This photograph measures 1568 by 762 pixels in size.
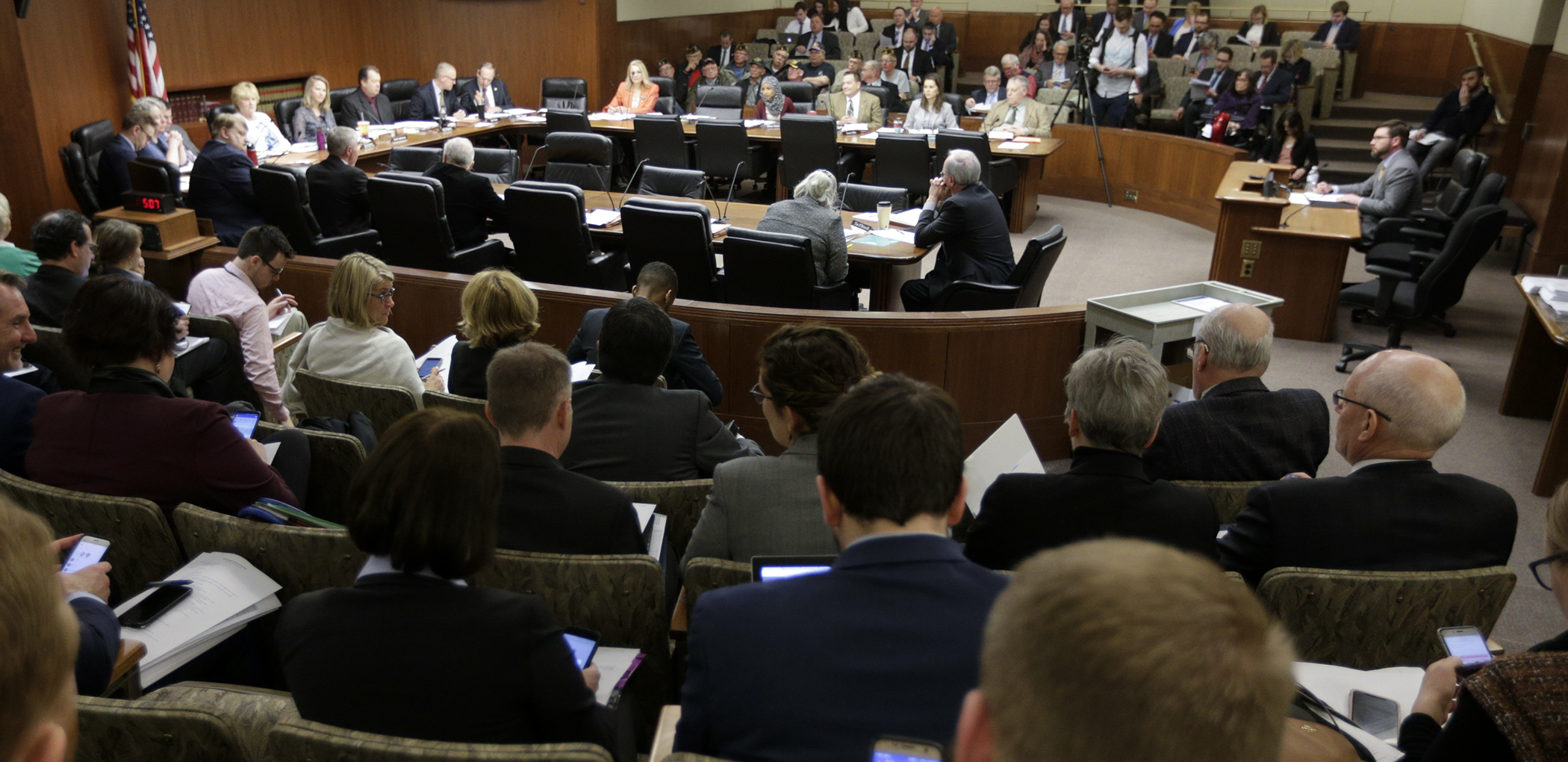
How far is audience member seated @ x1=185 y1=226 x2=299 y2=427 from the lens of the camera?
393 centimetres

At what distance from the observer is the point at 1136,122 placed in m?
11.0

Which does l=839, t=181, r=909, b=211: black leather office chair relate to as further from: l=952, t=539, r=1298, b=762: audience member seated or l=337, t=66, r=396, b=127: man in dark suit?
l=952, t=539, r=1298, b=762: audience member seated

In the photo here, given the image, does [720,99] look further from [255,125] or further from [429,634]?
[429,634]

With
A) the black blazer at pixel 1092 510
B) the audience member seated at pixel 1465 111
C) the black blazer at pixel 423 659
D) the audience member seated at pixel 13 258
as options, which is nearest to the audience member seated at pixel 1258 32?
the audience member seated at pixel 1465 111

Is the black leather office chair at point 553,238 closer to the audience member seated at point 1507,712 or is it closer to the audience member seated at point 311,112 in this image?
the audience member seated at point 311,112

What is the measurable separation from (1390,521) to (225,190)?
6319 millimetres

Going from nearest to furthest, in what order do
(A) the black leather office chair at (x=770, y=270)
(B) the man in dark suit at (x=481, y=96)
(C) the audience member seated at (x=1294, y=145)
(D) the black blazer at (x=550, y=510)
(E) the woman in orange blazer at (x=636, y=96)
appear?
(D) the black blazer at (x=550, y=510) → (A) the black leather office chair at (x=770, y=270) → (C) the audience member seated at (x=1294, y=145) → (B) the man in dark suit at (x=481, y=96) → (E) the woman in orange blazer at (x=636, y=96)

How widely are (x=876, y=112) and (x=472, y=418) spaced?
28.3ft

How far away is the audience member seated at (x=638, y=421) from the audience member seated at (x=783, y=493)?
1.82ft

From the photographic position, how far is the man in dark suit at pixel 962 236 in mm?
5516

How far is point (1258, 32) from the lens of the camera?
11883 mm

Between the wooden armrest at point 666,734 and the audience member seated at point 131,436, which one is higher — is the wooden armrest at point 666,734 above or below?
below

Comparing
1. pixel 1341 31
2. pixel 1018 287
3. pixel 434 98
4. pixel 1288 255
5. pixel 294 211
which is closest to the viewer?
pixel 1018 287

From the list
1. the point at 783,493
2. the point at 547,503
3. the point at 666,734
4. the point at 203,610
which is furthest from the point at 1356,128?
the point at 203,610
